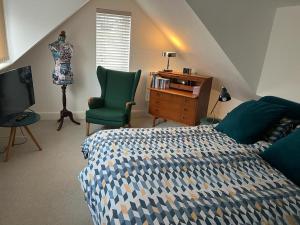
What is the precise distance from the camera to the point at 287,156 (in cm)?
169

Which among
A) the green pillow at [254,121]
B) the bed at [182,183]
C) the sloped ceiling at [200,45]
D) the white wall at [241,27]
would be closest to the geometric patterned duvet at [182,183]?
the bed at [182,183]

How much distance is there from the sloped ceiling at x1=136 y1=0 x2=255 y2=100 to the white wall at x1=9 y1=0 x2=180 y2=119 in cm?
50

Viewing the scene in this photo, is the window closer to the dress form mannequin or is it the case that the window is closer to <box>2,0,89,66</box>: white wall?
<box>2,0,89,66</box>: white wall

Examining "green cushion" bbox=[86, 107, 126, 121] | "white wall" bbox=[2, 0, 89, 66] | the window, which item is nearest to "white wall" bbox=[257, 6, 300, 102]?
"green cushion" bbox=[86, 107, 126, 121]

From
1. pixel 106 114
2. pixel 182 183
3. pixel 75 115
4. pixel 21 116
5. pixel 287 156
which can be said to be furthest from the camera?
pixel 75 115

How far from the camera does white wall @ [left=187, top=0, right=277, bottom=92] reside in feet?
7.68

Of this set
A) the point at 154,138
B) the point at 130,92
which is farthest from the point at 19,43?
the point at 154,138

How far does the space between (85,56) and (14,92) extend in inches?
61.4

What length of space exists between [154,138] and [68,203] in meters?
0.98

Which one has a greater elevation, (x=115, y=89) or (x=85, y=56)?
(x=85, y=56)

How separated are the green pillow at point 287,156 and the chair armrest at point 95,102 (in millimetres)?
2528

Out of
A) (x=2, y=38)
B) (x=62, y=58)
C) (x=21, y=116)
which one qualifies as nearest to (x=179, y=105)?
(x=62, y=58)

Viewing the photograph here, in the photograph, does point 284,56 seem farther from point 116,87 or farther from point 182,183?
point 116,87

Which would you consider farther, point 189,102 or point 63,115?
point 63,115
